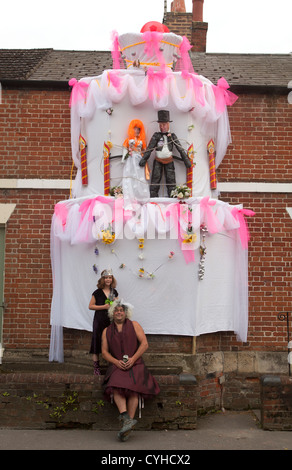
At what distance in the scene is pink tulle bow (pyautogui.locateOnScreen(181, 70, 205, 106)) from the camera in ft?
28.1

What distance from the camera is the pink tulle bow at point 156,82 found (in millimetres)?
8484

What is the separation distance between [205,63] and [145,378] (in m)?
6.92

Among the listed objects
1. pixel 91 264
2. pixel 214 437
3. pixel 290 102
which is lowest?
pixel 214 437

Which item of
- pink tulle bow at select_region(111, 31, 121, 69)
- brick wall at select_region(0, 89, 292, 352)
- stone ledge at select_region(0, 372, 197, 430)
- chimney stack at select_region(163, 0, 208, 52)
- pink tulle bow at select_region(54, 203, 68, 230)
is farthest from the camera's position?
chimney stack at select_region(163, 0, 208, 52)

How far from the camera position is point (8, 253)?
31.7 ft

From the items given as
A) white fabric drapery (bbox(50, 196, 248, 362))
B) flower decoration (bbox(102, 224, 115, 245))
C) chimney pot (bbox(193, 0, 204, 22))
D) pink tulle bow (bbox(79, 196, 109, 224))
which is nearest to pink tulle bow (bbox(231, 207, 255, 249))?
white fabric drapery (bbox(50, 196, 248, 362))

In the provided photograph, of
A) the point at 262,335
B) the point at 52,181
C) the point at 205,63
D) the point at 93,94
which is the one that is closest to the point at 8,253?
the point at 52,181

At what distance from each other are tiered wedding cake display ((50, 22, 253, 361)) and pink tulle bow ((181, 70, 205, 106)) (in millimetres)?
17

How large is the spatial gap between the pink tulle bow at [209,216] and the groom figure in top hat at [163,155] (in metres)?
0.58

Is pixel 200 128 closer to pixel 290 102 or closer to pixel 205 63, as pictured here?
pixel 290 102

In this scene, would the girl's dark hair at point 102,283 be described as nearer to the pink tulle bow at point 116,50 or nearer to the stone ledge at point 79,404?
the stone ledge at point 79,404

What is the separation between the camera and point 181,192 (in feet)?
26.9

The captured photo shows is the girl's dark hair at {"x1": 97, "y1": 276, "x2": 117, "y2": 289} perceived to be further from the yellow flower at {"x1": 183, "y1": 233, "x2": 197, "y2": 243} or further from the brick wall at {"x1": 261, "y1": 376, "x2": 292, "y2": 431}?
the brick wall at {"x1": 261, "y1": 376, "x2": 292, "y2": 431}

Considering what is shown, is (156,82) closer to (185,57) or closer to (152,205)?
(185,57)
